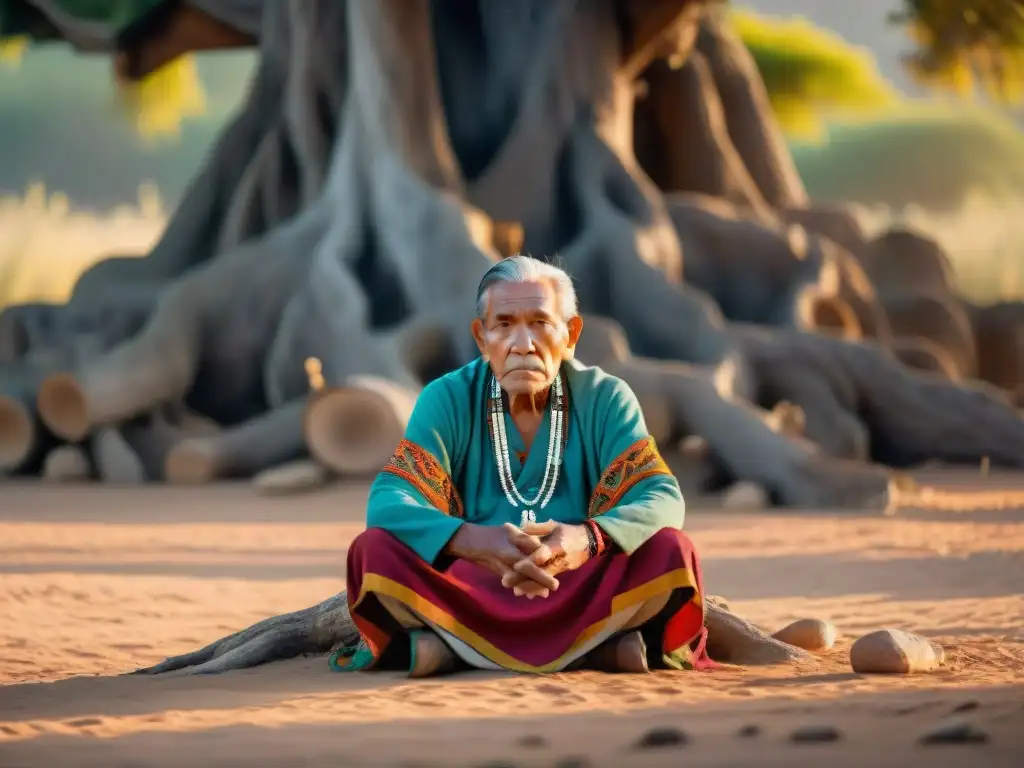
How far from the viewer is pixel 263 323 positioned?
38.2 feet

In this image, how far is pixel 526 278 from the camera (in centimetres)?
430

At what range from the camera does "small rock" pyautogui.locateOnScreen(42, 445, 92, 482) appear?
1085 cm

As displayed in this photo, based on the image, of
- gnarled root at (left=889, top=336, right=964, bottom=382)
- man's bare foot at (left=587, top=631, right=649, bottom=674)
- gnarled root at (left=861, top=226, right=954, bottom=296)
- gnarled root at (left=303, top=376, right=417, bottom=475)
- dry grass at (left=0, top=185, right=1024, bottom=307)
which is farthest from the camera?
dry grass at (left=0, top=185, right=1024, bottom=307)

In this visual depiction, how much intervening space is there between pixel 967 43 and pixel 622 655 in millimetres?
10315

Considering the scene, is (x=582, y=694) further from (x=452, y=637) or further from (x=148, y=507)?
(x=148, y=507)

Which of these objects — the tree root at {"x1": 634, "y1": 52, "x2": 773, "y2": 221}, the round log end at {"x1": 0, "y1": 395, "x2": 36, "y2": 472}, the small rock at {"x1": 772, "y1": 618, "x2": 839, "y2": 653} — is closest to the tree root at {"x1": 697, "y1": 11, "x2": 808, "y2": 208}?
the tree root at {"x1": 634, "y1": 52, "x2": 773, "y2": 221}

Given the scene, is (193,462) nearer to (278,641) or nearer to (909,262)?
(278,641)

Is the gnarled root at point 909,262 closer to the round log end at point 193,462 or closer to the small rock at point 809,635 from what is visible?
the round log end at point 193,462

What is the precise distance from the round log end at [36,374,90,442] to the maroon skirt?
7271mm

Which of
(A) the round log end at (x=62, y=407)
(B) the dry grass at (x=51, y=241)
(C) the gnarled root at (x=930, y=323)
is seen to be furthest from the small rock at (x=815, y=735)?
(B) the dry grass at (x=51, y=241)

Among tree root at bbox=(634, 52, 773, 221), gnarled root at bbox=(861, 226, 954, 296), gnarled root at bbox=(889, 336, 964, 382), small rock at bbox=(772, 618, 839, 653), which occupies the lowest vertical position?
small rock at bbox=(772, 618, 839, 653)

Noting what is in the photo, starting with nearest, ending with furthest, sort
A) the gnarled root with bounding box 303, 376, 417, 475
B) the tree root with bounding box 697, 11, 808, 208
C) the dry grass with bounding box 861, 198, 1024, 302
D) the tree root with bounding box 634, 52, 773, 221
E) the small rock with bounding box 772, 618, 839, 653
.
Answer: the small rock with bounding box 772, 618, 839, 653, the gnarled root with bounding box 303, 376, 417, 475, the tree root with bounding box 634, 52, 773, 221, the tree root with bounding box 697, 11, 808, 208, the dry grass with bounding box 861, 198, 1024, 302

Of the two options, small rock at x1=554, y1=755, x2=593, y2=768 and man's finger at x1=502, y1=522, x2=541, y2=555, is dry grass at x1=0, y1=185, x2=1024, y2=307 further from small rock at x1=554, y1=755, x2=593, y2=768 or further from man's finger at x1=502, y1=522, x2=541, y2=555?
small rock at x1=554, y1=755, x2=593, y2=768

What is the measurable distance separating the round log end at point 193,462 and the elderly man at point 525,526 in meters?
6.21
